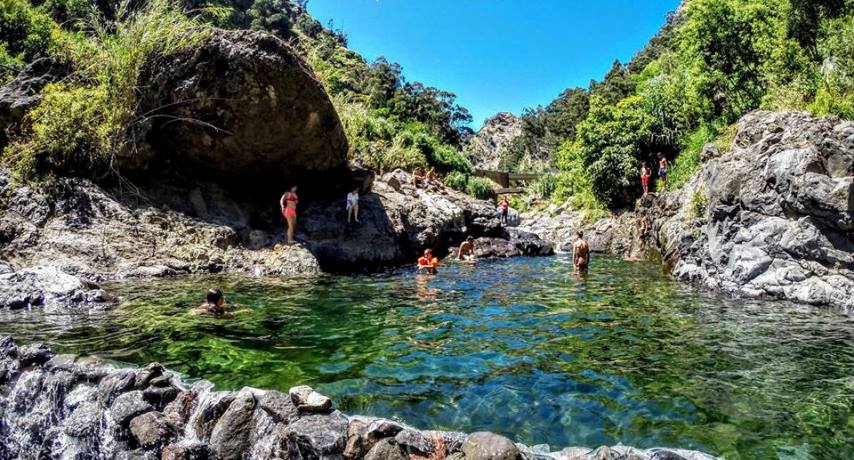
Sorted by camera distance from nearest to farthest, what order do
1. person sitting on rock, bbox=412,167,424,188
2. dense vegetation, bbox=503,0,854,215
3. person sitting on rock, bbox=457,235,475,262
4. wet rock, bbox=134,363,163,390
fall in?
wet rock, bbox=134,363,163,390 < dense vegetation, bbox=503,0,854,215 < person sitting on rock, bbox=457,235,475,262 < person sitting on rock, bbox=412,167,424,188

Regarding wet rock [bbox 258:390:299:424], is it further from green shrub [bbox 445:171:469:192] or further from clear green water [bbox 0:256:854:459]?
green shrub [bbox 445:171:469:192]

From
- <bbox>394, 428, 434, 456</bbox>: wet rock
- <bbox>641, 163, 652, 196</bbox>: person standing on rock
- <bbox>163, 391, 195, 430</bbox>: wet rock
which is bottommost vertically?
<bbox>163, 391, 195, 430</bbox>: wet rock

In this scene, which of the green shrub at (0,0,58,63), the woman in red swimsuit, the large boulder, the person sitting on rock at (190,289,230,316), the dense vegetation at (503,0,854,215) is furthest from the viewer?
the green shrub at (0,0,58,63)

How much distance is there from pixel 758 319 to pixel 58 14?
5185cm

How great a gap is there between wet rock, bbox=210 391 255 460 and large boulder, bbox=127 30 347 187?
38.9ft

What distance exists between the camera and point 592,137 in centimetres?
2916

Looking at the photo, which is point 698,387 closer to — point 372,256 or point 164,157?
point 372,256

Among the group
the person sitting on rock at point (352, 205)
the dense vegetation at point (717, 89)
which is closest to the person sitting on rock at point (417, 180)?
the person sitting on rock at point (352, 205)

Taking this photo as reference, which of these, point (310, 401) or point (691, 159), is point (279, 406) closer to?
point (310, 401)

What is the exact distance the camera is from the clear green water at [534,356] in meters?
4.63

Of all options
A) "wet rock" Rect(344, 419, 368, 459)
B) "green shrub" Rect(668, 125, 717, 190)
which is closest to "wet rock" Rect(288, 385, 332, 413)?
"wet rock" Rect(344, 419, 368, 459)

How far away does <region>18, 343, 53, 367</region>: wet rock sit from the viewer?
5.67m

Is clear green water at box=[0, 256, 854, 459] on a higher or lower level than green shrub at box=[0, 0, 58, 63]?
lower

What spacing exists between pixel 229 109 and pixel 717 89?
20612 millimetres
